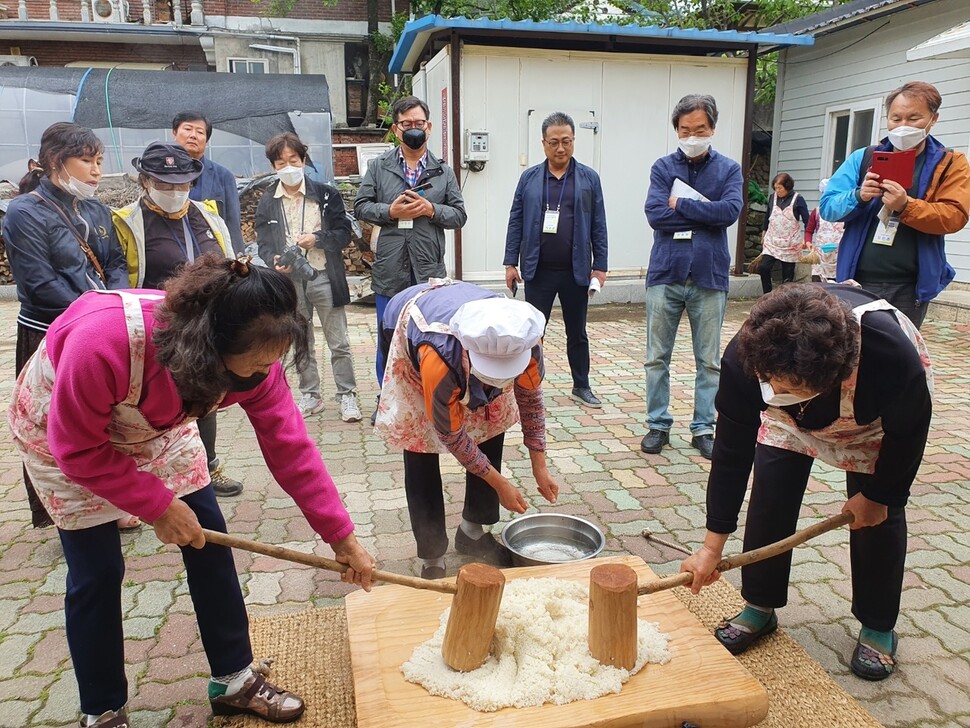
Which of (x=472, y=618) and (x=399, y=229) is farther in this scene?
(x=399, y=229)

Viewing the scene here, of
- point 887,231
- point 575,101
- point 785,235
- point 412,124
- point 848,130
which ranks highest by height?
point 575,101

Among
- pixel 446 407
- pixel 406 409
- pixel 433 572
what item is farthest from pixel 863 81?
pixel 446 407

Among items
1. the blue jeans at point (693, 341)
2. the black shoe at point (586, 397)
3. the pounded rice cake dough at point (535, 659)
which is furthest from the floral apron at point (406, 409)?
the black shoe at point (586, 397)

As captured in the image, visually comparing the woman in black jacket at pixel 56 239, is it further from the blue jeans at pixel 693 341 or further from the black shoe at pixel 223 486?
the blue jeans at pixel 693 341

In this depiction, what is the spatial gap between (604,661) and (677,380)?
170 inches

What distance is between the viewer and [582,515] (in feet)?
12.4

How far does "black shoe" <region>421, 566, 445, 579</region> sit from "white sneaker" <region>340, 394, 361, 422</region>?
7.56 ft

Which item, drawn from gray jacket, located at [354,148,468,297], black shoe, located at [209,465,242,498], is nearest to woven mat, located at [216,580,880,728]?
black shoe, located at [209,465,242,498]

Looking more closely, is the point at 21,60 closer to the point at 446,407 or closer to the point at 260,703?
the point at 446,407

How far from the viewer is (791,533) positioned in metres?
2.62

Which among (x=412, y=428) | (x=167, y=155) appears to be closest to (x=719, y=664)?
(x=412, y=428)

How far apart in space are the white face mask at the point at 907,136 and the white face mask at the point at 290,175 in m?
3.62

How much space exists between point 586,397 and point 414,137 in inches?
91.4

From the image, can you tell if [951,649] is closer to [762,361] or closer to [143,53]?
[762,361]
